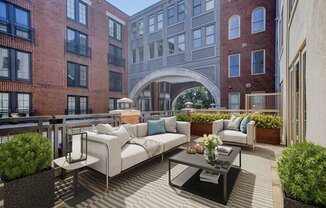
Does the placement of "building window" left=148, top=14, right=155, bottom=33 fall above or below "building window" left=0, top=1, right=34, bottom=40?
above

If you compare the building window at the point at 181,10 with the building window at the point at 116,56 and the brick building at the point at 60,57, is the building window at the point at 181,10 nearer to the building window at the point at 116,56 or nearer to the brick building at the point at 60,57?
the brick building at the point at 60,57

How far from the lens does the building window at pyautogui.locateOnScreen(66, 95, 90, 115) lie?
456 inches

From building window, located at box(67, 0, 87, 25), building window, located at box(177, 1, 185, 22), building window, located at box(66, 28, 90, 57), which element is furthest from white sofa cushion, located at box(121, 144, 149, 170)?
building window, located at box(67, 0, 87, 25)

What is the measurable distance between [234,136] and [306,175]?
365 centimetres

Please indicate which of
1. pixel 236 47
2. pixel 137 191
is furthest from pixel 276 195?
pixel 236 47

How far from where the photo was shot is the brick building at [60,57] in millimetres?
8883

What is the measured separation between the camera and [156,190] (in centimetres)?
290

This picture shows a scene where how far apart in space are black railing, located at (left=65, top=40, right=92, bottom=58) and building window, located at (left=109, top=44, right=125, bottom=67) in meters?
2.26

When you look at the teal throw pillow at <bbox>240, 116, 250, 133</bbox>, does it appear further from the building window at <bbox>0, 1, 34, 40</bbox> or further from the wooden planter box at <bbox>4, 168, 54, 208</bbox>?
the building window at <bbox>0, 1, 34, 40</bbox>

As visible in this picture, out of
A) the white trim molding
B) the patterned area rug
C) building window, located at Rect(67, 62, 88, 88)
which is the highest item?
the white trim molding

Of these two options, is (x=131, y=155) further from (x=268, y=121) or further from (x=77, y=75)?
(x=77, y=75)

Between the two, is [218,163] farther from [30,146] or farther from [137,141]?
[30,146]

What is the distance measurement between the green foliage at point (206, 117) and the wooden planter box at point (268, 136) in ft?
4.10

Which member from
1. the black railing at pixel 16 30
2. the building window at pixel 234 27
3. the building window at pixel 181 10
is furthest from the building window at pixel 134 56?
the building window at pixel 234 27
